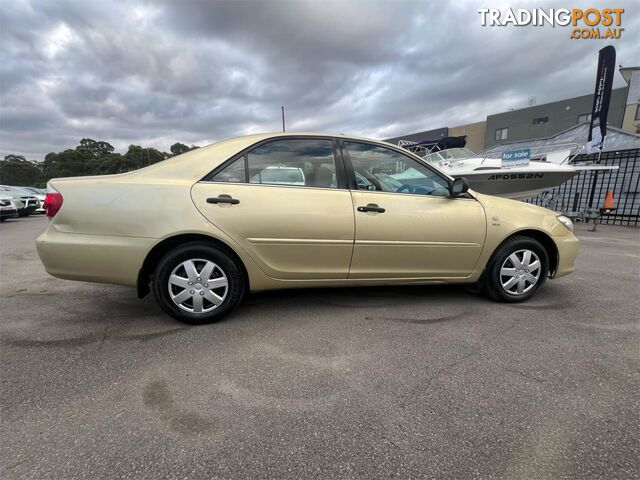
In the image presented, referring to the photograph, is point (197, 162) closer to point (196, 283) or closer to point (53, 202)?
point (196, 283)

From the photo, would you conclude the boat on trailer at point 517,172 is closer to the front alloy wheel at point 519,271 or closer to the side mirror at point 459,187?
the front alloy wheel at point 519,271

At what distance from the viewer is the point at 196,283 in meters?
2.64

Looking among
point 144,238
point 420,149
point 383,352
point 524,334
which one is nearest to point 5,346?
point 144,238

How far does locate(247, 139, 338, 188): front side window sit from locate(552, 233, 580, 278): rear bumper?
7.68 feet

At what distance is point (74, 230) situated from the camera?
253 cm

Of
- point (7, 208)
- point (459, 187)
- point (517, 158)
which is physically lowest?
point (7, 208)

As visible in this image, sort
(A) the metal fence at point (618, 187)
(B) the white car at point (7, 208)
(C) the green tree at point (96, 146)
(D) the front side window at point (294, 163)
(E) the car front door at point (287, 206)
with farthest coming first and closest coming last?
(C) the green tree at point (96, 146)
(B) the white car at point (7, 208)
(A) the metal fence at point (618, 187)
(D) the front side window at point (294, 163)
(E) the car front door at point (287, 206)

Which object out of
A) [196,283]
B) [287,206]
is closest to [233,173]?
[287,206]

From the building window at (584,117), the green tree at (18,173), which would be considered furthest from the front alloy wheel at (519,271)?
the green tree at (18,173)

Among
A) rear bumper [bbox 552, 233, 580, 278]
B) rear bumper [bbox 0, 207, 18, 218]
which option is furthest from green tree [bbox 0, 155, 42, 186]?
rear bumper [bbox 552, 233, 580, 278]

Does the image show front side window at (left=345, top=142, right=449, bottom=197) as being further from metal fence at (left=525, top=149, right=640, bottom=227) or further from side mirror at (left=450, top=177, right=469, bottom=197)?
metal fence at (left=525, top=149, right=640, bottom=227)

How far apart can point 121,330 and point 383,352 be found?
2.06 meters

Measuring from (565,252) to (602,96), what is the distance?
976 cm

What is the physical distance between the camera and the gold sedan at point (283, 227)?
100.0 inches
